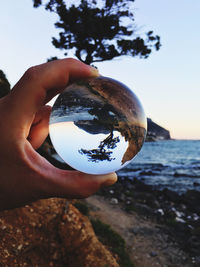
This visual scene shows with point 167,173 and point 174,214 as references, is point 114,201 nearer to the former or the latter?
point 174,214

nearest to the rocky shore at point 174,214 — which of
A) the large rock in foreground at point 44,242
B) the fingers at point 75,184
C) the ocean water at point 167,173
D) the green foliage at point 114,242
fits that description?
the green foliage at point 114,242

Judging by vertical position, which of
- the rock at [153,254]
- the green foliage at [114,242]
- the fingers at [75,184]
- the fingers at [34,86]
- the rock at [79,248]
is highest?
the fingers at [34,86]

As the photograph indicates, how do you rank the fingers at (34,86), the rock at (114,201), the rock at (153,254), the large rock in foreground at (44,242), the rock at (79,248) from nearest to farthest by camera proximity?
the fingers at (34,86) → the large rock in foreground at (44,242) → the rock at (79,248) → the rock at (153,254) → the rock at (114,201)

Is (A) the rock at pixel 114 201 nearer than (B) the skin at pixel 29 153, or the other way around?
(B) the skin at pixel 29 153

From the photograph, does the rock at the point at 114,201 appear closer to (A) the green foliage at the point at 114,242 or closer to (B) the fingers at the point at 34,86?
(A) the green foliage at the point at 114,242

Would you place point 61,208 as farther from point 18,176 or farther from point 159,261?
point 18,176

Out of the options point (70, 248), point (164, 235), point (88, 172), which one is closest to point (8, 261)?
point (70, 248)
